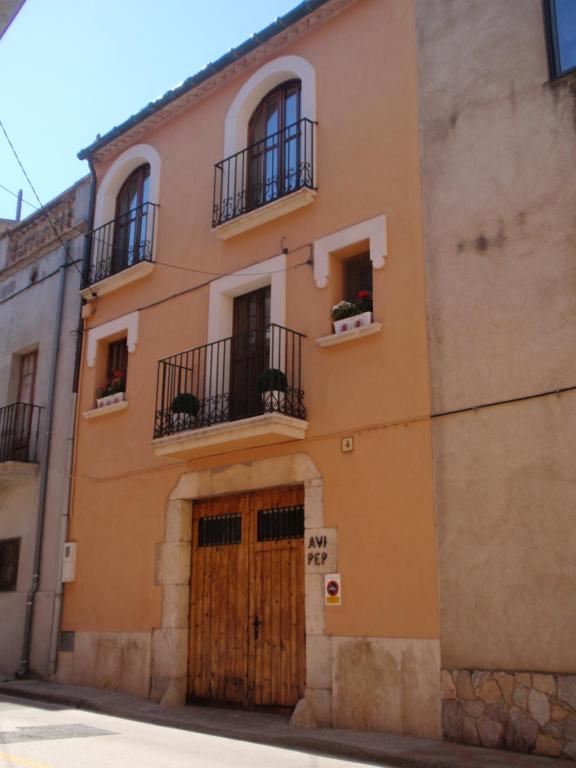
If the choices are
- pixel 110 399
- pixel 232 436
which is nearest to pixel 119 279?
pixel 110 399

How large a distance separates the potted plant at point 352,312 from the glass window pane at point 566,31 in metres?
3.26

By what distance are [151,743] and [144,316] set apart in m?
6.81

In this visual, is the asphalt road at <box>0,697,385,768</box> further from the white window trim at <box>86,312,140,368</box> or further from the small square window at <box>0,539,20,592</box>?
the white window trim at <box>86,312,140,368</box>

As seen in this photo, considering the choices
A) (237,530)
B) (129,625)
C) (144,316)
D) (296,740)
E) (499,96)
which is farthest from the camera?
(144,316)

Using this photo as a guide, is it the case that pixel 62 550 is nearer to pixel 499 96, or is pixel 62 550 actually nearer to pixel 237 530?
pixel 237 530

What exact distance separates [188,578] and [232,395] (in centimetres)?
255

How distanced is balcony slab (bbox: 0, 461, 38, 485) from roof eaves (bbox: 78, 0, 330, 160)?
5529 mm

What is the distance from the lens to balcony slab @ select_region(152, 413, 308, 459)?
32.8ft

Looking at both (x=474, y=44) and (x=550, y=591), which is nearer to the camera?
(x=550, y=591)

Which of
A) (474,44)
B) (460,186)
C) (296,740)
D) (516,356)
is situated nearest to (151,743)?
(296,740)

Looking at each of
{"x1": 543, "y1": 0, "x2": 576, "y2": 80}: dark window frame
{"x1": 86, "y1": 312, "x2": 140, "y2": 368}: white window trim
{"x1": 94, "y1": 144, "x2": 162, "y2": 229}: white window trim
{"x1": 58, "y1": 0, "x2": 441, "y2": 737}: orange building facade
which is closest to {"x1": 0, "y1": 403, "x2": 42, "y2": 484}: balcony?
{"x1": 58, "y1": 0, "x2": 441, "y2": 737}: orange building facade

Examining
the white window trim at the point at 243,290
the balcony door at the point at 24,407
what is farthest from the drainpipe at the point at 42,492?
the white window trim at the point at 243,290

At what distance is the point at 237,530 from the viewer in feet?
→ 36.5

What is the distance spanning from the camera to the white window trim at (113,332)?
43.6 ft
